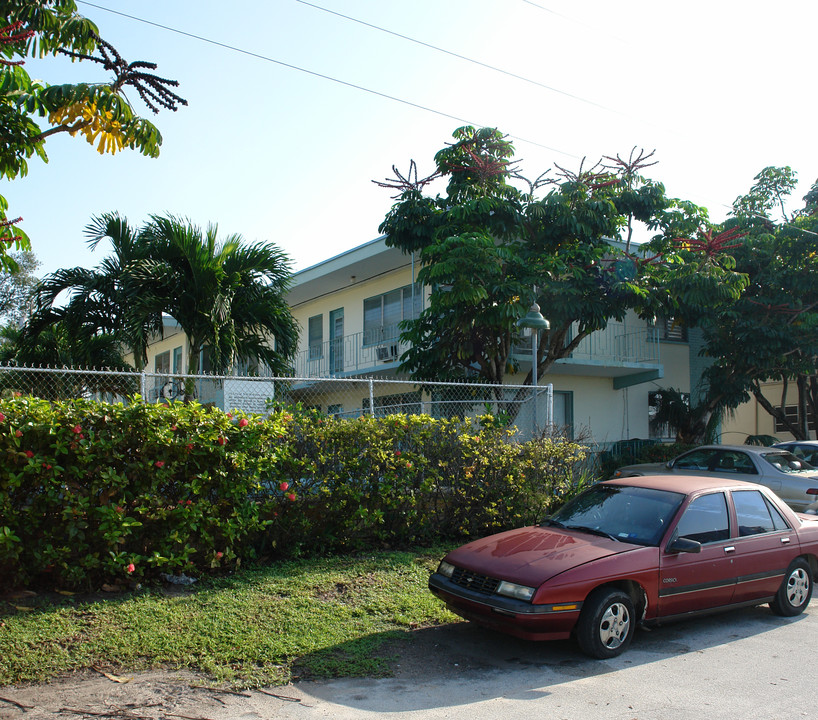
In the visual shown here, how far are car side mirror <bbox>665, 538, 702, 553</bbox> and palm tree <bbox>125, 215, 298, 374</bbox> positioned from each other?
21.6 ft

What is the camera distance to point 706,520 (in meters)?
6.46

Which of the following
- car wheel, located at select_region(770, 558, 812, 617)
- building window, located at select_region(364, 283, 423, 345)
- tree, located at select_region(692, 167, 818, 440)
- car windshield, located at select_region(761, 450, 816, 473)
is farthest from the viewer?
building window, located at select_region(364, 283, 423, 345)

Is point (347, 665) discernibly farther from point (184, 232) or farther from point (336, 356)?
point (336, 356)

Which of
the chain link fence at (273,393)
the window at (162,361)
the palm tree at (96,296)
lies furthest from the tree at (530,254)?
the window at (162,361)

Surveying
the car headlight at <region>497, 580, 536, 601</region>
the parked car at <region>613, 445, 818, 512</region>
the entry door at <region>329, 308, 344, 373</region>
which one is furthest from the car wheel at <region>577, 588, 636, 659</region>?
the entry door at <region>329, 308, 344, 373</region>

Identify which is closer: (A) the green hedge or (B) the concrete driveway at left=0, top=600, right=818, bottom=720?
(B) the concrete driveway at left=0, top=600, right=818, bottom=720

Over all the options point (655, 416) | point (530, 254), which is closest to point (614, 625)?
point (530, 254)

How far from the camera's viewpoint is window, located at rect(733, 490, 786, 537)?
6.70 metres

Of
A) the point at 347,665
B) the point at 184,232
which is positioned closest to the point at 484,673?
the point at 347,665

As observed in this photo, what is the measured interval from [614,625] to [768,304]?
13.3m

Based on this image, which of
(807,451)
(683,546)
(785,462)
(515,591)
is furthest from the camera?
(807,451)

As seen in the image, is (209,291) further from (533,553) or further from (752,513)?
(752,513)

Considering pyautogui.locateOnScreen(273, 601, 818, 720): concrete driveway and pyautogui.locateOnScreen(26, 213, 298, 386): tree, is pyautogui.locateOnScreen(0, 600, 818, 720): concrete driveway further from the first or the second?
pyautogui.locateOnScreen(26, 213, 298, 386): tree

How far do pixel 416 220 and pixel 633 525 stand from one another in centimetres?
839
